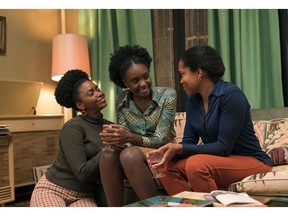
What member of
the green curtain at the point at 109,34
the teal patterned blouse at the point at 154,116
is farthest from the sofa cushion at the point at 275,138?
the green curtain at the point at 109,34

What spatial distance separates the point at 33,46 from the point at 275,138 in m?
2.45

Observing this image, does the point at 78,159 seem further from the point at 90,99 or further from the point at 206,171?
the point at 206,171

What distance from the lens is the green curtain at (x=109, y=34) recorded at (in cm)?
312

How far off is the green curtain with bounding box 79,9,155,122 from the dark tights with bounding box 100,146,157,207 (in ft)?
5.42

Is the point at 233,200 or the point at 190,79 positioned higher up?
the point at 190,79

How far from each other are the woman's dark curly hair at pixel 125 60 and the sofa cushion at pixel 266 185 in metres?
0.79

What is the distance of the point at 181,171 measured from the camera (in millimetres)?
1467

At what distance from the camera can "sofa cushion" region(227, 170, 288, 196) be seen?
1359mm

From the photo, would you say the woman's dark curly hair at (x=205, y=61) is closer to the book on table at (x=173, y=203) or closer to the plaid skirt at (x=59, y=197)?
the book on table at (x=173, y=203)

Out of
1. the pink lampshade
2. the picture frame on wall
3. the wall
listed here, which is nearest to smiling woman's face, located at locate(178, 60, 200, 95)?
the pink lampshade

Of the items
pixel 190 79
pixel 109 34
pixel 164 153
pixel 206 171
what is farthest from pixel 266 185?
→ pixel 109 34

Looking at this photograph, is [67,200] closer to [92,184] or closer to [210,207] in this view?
[92,184]

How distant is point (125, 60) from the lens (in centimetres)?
182
